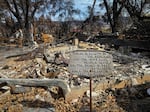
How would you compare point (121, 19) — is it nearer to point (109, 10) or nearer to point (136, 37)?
point (109, 10)

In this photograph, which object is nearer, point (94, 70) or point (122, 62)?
point (94, 70)

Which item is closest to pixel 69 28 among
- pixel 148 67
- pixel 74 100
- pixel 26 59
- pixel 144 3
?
pixel 144 3

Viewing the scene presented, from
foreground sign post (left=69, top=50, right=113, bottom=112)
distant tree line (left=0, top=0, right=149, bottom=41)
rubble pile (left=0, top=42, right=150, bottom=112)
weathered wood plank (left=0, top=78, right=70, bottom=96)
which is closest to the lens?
foreground sign post (left=69, top=50, right=113, bottom=112)

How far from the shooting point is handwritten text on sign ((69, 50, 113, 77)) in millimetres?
6391

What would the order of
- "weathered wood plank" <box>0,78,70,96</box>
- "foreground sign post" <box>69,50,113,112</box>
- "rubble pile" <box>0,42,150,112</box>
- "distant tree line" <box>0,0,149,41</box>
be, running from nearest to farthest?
A: "foreground sign post" <box>69,50,113,112</box>
"rubble pile" <box>0,42,150,112</box>
"weathered wood plank" <box>0,78,70,96</box>
"distant tree line" <box>0,0,149,41</box>

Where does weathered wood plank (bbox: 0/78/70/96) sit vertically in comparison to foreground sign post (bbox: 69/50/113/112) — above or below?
below

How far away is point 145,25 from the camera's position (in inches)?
776

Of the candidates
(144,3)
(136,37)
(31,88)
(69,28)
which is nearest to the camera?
(31,88)

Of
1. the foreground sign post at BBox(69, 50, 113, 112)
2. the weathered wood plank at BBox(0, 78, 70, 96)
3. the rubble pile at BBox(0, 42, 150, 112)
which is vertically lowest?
the rubble pile at BBox(0, 42, 150, 112)

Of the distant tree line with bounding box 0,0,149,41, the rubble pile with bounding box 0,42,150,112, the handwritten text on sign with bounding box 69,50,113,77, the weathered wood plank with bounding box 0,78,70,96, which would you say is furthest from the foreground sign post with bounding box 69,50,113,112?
the distant tree line with bounding box 0,0,149,41

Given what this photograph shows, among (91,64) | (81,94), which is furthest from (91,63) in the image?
(81,94)

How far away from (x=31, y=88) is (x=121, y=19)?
90.4ft

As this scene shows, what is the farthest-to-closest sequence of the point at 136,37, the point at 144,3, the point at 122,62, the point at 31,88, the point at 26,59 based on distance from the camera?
the point at 144,3 < the point at 136,37 < the point at 26,59 < the point at 122,62 < the point at 31,88

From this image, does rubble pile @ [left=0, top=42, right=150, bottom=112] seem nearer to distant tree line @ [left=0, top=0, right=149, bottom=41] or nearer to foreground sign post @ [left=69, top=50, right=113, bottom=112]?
foreground sign post @ [left=69, top=50, right=113, bottom=112]
